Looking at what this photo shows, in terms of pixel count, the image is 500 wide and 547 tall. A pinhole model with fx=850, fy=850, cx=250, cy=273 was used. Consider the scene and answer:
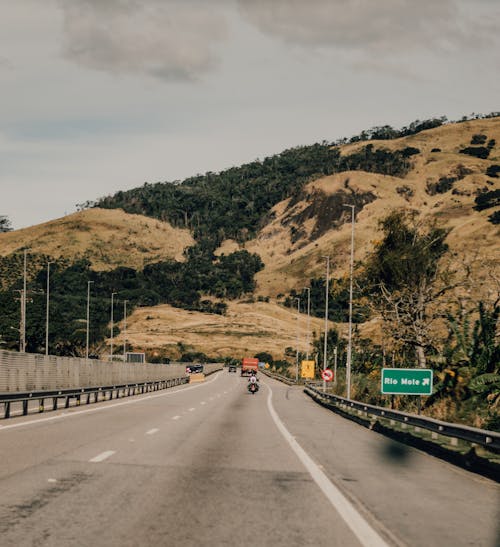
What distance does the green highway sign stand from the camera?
925 inches

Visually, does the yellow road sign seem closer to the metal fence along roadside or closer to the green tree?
the metal fence along roadside

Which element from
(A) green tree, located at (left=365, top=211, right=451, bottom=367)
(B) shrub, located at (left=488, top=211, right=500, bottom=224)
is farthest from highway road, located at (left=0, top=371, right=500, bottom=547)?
(B) shrub, located at (left=488, top=211, right=500, bottom=224)

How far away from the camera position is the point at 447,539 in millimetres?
8102

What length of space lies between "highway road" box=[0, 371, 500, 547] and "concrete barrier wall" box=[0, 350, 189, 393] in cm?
1046

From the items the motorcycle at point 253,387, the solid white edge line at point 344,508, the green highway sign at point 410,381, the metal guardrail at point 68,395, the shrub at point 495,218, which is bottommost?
the motorcycle at point 253,387

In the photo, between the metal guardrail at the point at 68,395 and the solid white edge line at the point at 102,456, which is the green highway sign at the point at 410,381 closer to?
the solid white edge line at the point at 102,456

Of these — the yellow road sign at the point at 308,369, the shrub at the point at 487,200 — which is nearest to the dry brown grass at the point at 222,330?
the shrub at the point at 487,200

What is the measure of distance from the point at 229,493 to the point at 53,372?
84.6 ft

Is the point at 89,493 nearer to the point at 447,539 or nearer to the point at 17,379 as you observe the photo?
the point at 447,539

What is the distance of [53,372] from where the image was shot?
35031 mm

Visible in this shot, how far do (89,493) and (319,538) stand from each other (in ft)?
10.7

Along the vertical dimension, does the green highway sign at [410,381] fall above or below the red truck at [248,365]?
above

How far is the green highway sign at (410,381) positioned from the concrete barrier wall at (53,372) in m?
13.0

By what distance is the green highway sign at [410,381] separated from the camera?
23484mm
